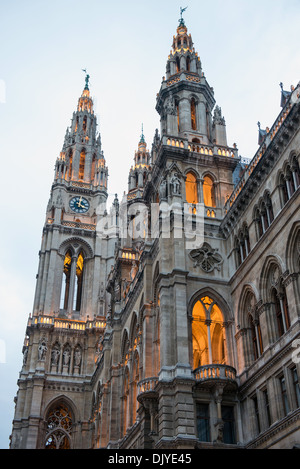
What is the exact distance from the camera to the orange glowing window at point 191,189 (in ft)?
148

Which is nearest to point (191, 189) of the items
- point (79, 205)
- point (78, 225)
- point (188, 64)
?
point (188, 64)

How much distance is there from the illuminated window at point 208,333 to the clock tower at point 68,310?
81.9 feet

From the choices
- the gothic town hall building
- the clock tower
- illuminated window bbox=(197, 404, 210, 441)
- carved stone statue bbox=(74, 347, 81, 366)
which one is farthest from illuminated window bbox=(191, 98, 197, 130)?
carved stone statue bbox=(74, 347, 81, 366)

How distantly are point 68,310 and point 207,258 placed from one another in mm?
41626

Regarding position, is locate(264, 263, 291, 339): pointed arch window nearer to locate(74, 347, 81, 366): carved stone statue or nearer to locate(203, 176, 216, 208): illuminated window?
locate(203, 176, 216, 208): illuminated window

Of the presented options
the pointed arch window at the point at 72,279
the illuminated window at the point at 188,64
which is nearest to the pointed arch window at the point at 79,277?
the pointed arch window at the point at 72,279

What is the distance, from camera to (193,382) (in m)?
34.1

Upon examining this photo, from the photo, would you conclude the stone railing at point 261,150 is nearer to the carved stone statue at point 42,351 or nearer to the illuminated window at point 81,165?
the carved stone statue at point 42,351

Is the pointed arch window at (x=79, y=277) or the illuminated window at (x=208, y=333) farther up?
the pointed arch window at (x=79, y=277)

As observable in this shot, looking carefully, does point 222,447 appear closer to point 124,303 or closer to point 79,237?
point 124,303

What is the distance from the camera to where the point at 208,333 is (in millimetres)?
37469

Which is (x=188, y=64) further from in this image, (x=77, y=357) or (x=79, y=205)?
(x=77, y=357)

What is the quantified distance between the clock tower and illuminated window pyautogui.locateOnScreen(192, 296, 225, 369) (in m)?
24.9
